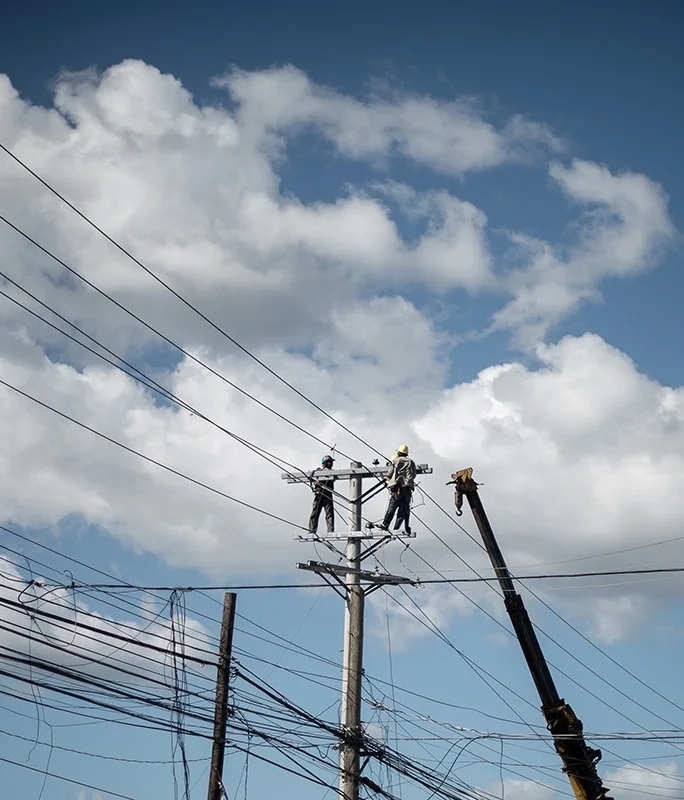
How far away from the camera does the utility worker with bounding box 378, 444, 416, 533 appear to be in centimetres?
2192

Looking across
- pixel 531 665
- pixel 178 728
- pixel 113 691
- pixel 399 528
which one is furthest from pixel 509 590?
pixel 113 691

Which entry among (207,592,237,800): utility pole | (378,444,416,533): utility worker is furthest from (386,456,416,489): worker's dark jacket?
(207,592,237,800): utility pole

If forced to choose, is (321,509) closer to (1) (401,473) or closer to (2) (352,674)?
(1) (401,473)

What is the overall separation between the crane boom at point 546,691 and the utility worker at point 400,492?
173 inches

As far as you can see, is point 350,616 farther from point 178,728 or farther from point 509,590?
point 509,590

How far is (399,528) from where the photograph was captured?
21969 millimetres

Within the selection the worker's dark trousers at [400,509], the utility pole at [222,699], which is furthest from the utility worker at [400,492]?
the utility pole at [222,699]

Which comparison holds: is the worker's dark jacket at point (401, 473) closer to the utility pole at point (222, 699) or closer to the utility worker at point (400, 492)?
the utility worker at point (400, 492)

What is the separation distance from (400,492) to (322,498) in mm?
1803

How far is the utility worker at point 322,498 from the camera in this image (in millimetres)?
22609

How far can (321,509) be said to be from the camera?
74.9 ft

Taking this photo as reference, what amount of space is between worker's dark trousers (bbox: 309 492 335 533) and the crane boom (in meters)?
4.95

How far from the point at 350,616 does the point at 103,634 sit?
6.60 metres

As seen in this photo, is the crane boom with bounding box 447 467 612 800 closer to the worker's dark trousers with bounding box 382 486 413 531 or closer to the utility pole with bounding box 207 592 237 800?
the worker's dark trousers with bounding box 382 486 413 531
